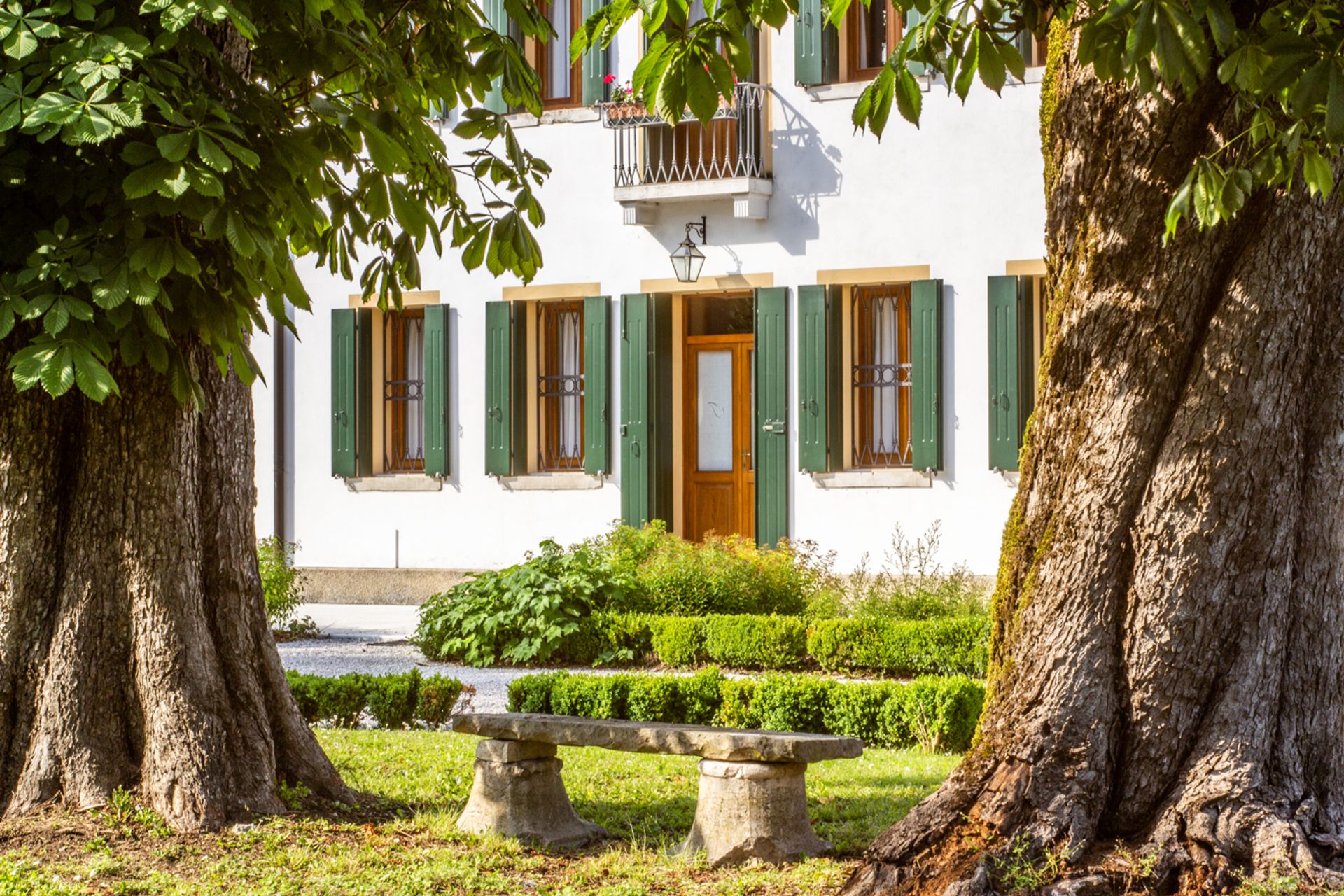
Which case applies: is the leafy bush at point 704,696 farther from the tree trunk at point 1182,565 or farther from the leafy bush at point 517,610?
the tree trunk at point 1182,565

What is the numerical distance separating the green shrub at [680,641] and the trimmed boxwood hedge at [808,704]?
287cm

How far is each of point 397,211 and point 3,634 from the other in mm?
2220

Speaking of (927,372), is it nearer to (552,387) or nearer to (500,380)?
(552,387)

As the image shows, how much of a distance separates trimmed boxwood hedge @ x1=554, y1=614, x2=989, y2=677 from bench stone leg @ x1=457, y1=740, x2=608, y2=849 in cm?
518

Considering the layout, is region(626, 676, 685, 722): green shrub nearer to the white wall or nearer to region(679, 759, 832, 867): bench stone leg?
region(679, 759, 832, 867): bench stone leg

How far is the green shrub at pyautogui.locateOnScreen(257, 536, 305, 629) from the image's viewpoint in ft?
43.9

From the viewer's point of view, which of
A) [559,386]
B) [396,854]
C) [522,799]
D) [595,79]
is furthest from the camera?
[559,386]

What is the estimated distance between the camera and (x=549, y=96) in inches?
611

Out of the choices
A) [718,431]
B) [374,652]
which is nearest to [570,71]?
[718,431]

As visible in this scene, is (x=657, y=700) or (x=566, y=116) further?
(x=566, y=116)

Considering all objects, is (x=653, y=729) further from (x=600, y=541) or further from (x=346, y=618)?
(x=346, y=618)

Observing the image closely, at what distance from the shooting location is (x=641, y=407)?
14820 millimetres

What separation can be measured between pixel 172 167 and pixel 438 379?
1110 cm

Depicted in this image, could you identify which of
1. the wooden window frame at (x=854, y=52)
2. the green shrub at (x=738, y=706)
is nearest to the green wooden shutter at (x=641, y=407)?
the wooden window frame at (x=854, y=52)
